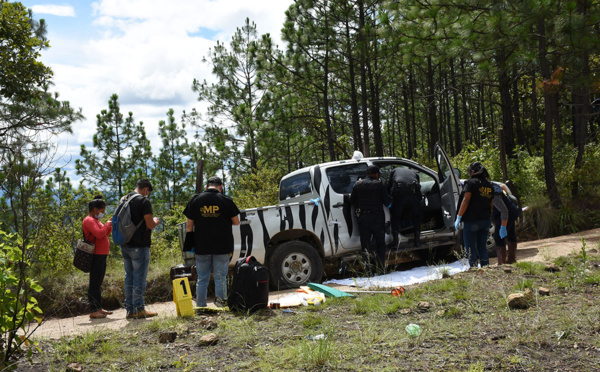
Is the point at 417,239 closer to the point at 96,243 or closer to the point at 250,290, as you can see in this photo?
the point at 250,290

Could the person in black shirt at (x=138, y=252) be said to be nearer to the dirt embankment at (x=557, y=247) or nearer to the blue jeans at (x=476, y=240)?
the blue jeans at (x=476, y=240)

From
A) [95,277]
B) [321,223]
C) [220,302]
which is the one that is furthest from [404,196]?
[95,277]

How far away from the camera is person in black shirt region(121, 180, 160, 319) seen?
22.6ft

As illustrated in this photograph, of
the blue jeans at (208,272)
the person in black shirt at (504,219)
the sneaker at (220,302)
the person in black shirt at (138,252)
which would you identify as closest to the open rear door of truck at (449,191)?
the person in black shirt at (504,219)

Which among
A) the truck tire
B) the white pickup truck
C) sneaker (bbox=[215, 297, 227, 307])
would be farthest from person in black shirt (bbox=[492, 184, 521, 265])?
sneaker (bbox=[215, 297, 227, 307])

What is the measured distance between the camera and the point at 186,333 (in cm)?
512

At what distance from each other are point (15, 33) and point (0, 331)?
9812 millimetres

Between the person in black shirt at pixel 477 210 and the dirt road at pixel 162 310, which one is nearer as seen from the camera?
the dirt road at pixel 162 310

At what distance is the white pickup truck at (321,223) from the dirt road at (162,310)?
591 mm

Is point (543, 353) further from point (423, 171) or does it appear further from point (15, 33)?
point (15, 33)

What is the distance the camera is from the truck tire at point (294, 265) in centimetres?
805

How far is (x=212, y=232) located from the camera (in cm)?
675

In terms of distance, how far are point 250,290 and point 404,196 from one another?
3589 mm

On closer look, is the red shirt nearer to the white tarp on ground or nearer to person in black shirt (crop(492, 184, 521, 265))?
the white tarp on ground
